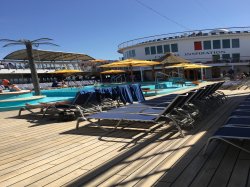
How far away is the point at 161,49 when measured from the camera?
1566 inches

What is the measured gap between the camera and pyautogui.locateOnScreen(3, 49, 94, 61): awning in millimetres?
35281

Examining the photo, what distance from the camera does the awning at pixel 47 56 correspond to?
1389 inches

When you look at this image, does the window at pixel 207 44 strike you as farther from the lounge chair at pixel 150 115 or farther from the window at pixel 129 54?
the lounge chair at pixel 150 115

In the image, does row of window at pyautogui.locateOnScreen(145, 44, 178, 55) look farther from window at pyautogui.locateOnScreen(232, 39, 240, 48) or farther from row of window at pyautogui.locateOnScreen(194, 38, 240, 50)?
window at pyautogui.locateOnScreen(232, 39, 240, 48)

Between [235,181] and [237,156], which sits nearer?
[235,181]

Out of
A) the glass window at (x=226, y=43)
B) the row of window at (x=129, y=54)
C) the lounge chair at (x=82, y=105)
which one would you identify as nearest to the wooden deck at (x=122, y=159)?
the lounge chair at (x=82, y=105)

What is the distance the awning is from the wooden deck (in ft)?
97.9

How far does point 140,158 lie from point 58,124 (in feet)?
11.0

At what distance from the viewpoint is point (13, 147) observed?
4832 millimetres

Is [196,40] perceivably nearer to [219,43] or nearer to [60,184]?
[219,43]

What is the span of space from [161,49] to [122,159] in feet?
121

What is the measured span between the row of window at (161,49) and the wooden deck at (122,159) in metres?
34.5

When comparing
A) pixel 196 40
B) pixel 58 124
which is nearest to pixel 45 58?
pixel 196 40

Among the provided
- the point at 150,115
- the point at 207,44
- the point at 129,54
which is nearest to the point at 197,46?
the point at 207,44
